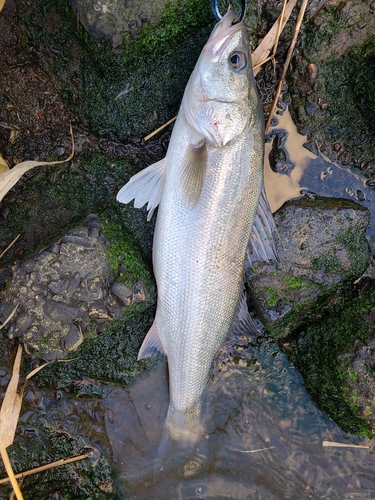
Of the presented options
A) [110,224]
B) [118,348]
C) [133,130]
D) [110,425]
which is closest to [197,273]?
[110,224]

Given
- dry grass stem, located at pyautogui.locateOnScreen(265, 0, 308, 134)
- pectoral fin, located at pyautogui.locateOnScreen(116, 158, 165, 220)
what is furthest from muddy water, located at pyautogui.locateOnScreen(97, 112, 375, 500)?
pectoral fin, located at pyautogui.locateOnScreen(116, 158, 165, 220)

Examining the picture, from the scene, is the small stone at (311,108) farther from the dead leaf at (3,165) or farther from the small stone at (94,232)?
the dead leaf at (3,165)

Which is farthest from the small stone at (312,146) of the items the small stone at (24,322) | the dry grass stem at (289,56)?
the small stone at (24,322)

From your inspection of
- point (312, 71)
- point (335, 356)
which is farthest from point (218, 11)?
point (335, 356)

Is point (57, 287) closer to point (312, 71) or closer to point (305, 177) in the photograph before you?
point (305, 177)

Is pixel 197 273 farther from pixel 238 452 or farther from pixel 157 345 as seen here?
pixel 238 452

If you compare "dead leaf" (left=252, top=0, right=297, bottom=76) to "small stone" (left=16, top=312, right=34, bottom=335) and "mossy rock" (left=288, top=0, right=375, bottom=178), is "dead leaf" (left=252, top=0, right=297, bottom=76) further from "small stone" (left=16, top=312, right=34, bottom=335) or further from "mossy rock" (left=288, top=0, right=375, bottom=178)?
"small stone" (left=16, top=312, right=34, bottom=335)
